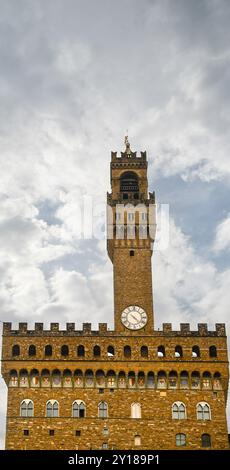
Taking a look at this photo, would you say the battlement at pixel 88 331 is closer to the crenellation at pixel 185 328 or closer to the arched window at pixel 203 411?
the crenellation at pixel 185 328

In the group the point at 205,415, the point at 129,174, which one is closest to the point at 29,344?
the point at 205,415

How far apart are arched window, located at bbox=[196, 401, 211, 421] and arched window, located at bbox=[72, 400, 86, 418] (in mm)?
9824

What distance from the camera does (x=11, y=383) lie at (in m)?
66.1

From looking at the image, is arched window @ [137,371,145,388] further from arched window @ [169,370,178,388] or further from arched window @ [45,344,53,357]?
arched window @ [45,344,53,357]

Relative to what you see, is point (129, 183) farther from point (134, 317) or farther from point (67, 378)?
point (67, 378)

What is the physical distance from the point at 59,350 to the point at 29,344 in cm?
271

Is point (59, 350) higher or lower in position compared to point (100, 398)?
higher

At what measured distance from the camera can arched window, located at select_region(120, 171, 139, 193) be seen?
7738cm

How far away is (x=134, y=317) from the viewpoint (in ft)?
228

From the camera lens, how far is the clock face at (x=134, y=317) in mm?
69062

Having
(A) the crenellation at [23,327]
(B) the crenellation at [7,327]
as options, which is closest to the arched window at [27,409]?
(A) the crenellation at [23,327]

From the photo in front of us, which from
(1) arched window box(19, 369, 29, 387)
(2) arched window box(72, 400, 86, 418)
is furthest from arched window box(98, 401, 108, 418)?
(1) arched window box(19, 369, 29, 387)
